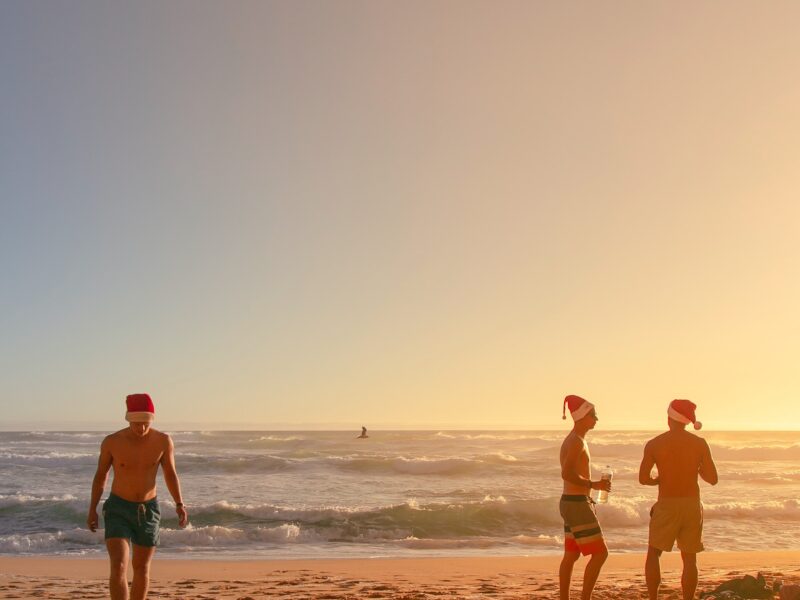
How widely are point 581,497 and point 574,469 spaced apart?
0.23m

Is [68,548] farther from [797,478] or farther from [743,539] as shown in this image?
[797,478]

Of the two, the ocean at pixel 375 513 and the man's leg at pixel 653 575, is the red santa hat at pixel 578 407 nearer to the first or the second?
the man's leg at pixel 653 575

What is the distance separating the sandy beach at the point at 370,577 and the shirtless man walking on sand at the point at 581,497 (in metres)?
2.20

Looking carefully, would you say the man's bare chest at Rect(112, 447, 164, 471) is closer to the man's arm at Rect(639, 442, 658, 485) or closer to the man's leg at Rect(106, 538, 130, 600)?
the man's leg at Rect(106, 538, 130, 600)

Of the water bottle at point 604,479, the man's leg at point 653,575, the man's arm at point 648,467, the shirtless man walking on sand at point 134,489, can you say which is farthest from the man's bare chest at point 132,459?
the man's leg at point 653,575

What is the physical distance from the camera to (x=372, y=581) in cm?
991

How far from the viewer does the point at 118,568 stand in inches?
210

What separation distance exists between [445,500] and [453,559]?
8.11 metres

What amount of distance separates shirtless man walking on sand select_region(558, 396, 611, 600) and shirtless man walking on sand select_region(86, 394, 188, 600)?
2.95 meters

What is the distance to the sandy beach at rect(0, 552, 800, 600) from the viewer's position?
8828 millimetres

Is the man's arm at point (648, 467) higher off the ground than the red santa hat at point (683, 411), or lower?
lower

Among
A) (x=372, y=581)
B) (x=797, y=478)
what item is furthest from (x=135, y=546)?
(x=797, y=478)

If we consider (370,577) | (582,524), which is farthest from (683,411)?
(370,577)

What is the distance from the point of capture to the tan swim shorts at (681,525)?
20.6ft
